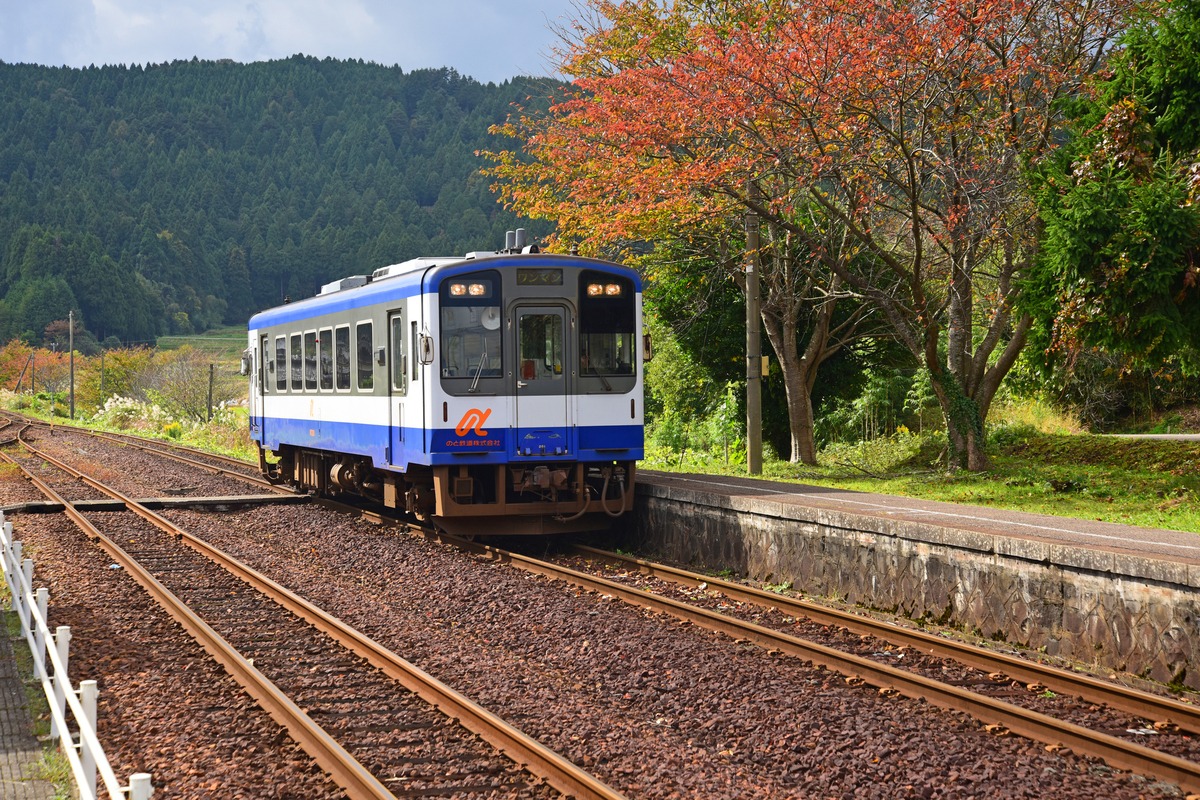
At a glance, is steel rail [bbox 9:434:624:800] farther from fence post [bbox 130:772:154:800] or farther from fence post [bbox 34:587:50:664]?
fence post [bbox 130:772:154:800]

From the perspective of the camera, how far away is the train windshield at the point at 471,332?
44.1 ft

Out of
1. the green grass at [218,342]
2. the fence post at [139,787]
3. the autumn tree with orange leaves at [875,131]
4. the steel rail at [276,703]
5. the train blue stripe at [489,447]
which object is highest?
the green grass at [218,342]

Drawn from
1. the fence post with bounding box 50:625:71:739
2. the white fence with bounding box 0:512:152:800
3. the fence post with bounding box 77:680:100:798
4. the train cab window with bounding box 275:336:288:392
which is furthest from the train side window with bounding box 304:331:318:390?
the fence post with bounding box 77:680:100:798

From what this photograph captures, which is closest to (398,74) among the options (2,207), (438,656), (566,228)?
(2,207)

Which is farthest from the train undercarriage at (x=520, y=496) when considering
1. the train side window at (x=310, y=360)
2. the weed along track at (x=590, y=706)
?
the train side window at (x=310, y=360)

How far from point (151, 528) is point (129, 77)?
188 meters

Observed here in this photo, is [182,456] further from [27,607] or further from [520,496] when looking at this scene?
[27,607]

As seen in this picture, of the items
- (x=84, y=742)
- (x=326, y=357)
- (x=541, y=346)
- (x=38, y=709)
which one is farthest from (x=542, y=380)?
(x=84, y=742)

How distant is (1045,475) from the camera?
17.0m

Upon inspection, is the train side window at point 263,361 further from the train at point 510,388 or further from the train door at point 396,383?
the train door at point 396,383

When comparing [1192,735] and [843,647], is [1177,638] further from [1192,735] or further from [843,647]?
[843,647]

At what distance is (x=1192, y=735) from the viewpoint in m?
6.74

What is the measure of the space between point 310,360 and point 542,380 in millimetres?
5657

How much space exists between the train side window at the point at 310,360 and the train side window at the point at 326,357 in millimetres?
280
